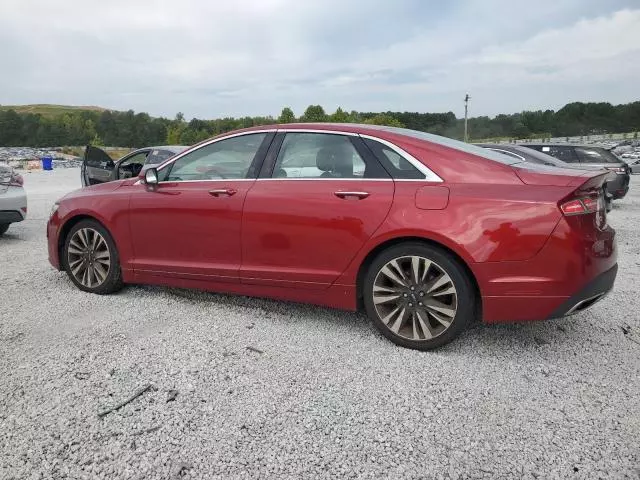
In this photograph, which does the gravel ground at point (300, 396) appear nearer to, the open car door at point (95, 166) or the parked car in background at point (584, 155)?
the open car door at point (95, 166)

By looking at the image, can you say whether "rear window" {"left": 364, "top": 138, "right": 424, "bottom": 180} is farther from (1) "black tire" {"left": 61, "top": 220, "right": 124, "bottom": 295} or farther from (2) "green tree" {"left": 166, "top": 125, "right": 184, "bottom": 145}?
(2) "green tree" {"left": 166, "top": 125, "right": 184, "bottom": 145}

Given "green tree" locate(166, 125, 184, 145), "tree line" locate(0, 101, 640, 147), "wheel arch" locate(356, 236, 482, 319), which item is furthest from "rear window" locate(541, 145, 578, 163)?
"green tree" locate(166, 125, 184, 145)

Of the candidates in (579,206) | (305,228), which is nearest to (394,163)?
(305,228)

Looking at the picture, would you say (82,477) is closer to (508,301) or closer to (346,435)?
(346,435)

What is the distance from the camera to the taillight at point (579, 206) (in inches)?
116

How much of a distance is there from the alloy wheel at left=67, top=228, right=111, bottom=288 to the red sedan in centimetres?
10

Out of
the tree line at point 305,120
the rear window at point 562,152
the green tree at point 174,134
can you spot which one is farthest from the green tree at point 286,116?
the rear window at point 562,152

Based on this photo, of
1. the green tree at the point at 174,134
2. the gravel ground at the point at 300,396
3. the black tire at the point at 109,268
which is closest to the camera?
the gravel ground at the point at 300,396

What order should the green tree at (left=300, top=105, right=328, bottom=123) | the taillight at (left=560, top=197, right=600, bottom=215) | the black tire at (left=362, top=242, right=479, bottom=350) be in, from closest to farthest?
1. the taillight at (left=560, top=197, right=600, bottom=215)
2. the black tire at (left=362, top=242, right=479, bottom=350)
3. the green tree at (left=300, top=105, right=328, bottom=123)

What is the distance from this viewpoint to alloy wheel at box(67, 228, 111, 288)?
14.9 ft

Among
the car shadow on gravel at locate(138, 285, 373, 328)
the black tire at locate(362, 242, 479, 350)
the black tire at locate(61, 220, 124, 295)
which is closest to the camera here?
the black tire at locate(362, 242, 479, 350)

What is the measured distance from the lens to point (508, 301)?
309 centimetres

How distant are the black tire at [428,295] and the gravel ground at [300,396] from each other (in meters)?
0.12

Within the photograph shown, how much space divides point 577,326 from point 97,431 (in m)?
3.39
